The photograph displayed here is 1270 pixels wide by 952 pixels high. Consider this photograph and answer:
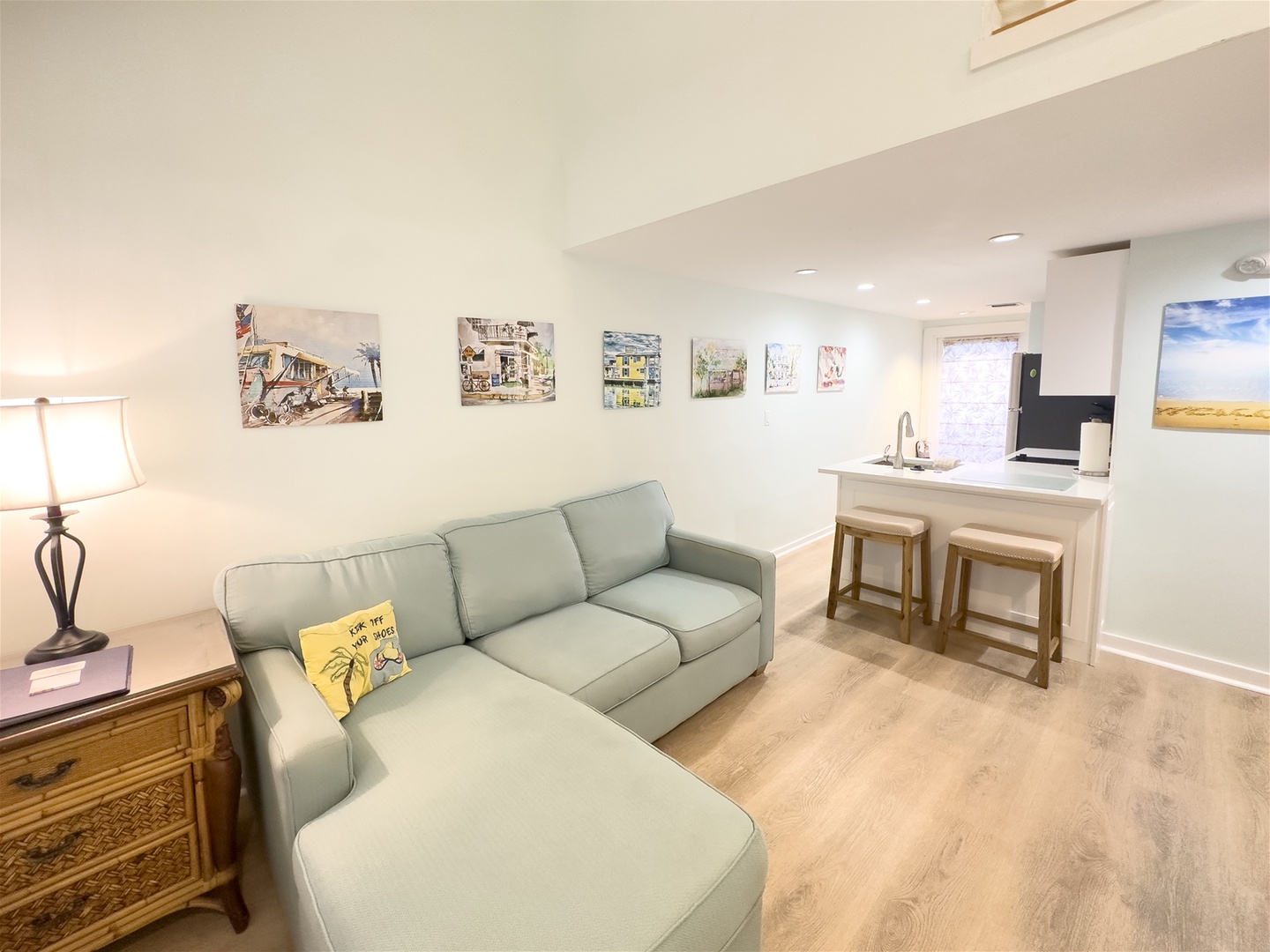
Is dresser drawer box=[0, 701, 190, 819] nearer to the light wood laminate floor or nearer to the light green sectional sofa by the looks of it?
the light green sectional sofa

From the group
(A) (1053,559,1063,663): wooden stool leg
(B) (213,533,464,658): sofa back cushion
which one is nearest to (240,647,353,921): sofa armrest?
(B) (213,533,464,658): sofa back cushion

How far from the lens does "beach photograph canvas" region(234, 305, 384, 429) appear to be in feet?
6.53

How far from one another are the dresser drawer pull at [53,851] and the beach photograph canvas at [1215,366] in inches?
170

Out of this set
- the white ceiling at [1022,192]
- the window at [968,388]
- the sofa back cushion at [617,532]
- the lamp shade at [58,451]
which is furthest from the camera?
the window at [968,388]

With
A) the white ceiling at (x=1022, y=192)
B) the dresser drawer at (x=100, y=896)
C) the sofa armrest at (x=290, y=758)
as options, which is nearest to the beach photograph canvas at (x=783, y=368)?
the white ceiling at (x=1022, y=192)

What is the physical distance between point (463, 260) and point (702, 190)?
3.63 ft

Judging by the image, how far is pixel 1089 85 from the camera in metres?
1.39

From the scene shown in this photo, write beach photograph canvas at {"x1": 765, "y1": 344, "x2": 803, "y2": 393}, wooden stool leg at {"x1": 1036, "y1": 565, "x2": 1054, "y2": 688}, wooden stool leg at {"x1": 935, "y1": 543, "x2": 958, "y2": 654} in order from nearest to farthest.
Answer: wooden stool leg at {"x1": 1036, "y1": 565, "x2": 1054, "y2": 688} < wooden stool leg at {"x1": 935, "y1": 543, "x2": 958, "y2": 654} < beach photograph canvas at {"x1": 765, "y1": 344, "x2": 803, "y2": 393}

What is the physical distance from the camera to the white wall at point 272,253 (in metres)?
1.65

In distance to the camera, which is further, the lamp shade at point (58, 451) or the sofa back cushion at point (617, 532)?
the sofa back cushion at point (617, 532)

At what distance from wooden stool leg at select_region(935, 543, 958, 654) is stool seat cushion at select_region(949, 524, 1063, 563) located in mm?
78

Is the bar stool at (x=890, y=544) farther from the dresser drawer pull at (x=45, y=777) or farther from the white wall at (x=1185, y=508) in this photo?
the dresser drawer pull at (x=45, y=777)

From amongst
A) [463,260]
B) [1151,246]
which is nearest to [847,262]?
[1151,246]

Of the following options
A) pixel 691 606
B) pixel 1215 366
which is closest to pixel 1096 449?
pixel 1215 366
